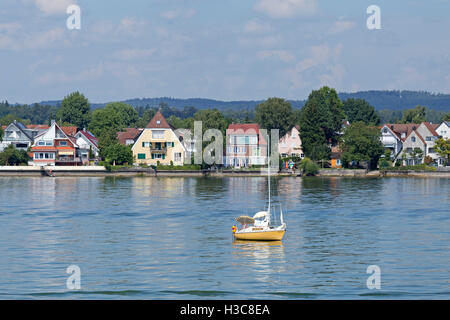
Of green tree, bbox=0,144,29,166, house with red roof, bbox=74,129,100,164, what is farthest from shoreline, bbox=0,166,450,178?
house with red roof, bbox=74,129,100,164

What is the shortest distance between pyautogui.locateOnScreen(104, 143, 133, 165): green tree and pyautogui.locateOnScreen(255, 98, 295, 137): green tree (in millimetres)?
37435

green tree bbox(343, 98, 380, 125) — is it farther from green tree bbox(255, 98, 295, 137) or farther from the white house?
the white house

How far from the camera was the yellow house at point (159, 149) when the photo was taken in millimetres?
116875

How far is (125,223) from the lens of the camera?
48469mm

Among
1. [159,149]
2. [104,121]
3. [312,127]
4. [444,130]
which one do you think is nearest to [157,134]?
[159,149]

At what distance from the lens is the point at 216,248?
124 feet

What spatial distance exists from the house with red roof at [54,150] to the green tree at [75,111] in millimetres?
50359

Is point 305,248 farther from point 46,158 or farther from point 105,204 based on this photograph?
point 46,158

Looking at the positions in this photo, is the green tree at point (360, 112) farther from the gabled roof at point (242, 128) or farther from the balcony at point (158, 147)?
the balcony at point (158, 147)

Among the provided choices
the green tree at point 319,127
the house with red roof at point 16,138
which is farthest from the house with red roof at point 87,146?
the green tree at point 319,127

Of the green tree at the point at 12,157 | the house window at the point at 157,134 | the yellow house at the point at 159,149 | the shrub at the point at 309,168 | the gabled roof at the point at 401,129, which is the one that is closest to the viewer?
the shrub at the point at 309,168

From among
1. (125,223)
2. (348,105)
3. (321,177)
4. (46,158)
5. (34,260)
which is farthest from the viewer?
(348,105)
